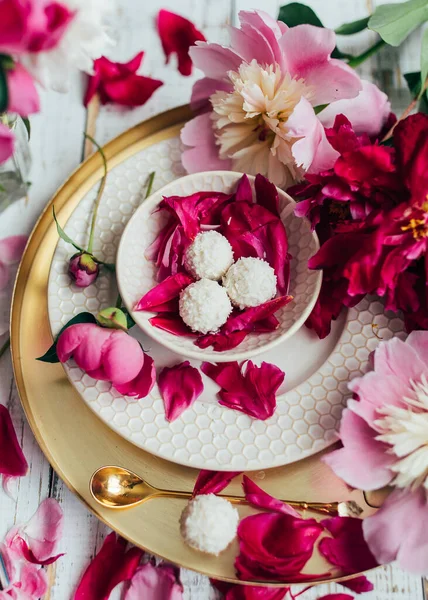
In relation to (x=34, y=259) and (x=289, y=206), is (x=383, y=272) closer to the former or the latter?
(x=289, y=206)

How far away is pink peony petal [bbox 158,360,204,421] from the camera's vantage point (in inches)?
23.2

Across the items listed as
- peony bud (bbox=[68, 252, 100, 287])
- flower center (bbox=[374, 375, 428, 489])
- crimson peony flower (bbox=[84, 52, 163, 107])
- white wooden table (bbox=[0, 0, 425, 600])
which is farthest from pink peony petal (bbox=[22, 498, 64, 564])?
crimson peony flower (bbox=[84, 52, 163, 107])

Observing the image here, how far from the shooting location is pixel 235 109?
63 centimetres

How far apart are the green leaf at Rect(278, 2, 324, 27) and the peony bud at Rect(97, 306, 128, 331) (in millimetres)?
433

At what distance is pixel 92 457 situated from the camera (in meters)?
0.60

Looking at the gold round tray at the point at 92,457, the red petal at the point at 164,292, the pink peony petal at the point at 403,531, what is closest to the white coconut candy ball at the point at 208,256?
Answer: the red petal at the point at 164,292

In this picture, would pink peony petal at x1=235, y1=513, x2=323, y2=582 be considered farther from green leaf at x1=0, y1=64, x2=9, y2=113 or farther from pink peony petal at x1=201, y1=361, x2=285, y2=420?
green leaf at x1=0, y1=64, x2=9, y2=113

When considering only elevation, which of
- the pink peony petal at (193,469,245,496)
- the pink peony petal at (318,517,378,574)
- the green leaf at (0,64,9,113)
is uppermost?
the green leaf at (0,64,9,113)

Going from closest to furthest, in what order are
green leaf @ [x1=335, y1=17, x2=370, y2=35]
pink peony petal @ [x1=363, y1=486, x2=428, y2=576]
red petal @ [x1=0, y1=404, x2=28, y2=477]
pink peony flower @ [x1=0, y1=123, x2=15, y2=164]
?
pink peony flower @ [x1=0, y1=123, x2=15, y2=164]
pink peony petal @ [x1=363, y1=486, x2=428, y2=576]
red petal @ [x1=0, y1=404, x2=28, y2=477]
green leaf @ [x1=335, y1=17, x2=370, y2=35]

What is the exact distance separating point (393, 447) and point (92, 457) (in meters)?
0.28

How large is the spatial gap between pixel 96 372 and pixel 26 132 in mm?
314

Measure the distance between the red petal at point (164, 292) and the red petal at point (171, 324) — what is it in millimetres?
12

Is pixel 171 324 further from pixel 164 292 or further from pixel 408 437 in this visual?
pixel 408 437

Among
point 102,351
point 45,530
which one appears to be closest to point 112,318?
point 102,351
